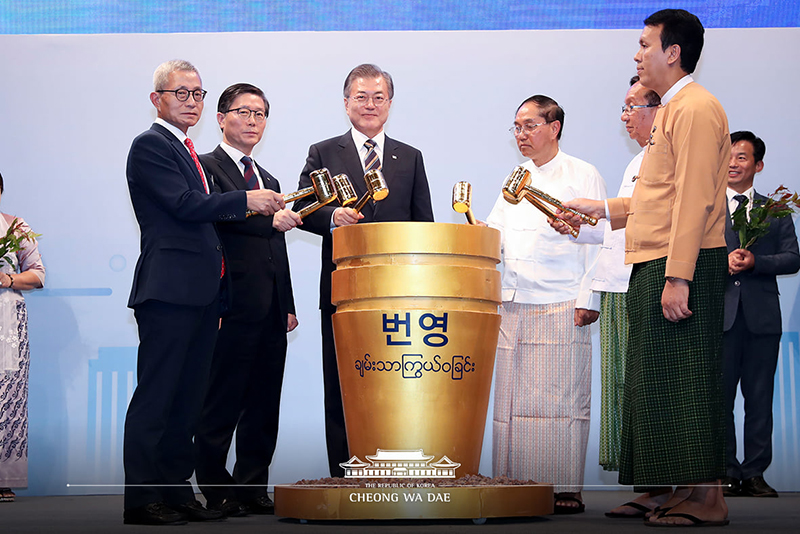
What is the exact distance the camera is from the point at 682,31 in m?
2.55

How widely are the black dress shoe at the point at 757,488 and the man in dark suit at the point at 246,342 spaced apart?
2.16m

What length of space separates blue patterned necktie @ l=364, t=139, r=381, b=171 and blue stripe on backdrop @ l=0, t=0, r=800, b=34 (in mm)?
1389

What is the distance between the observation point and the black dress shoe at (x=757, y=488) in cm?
388

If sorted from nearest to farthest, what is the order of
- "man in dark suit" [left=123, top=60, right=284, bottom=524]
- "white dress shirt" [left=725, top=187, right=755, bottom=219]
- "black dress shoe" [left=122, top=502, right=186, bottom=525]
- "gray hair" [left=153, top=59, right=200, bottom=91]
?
"black dress shoe" [left=122, top=502, right=186, bottom=525] → "man in dark suit" [left=123, top=60, right=284, bottom=524] → "gray hair" [left=153, top=59, right=200, bottom=91] → "white dress shirt" [left=725, top=187, right=755, bottom=219]

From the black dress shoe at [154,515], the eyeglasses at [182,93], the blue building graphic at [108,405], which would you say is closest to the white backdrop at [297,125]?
the blue building graphic at [108,405]

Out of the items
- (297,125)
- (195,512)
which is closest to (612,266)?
(195,512)

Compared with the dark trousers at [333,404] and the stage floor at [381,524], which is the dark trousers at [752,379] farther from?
the dark trousers at [333,404]

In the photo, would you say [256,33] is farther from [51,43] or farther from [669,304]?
[669,304]

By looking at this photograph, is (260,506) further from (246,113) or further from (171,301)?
(246,113)

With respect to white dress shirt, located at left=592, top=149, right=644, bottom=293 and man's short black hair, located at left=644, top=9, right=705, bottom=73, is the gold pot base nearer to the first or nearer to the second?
white dress shirt, located at left=592, top=149, right=644, bottom=293

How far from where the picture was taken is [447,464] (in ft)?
7.84

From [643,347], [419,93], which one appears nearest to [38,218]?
[419,93]

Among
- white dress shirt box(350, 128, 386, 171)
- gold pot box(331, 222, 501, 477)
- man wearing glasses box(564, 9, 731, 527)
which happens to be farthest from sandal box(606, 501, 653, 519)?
white dress shirt box(350, 128, 386, 171)

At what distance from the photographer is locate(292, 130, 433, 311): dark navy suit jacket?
3324mm
